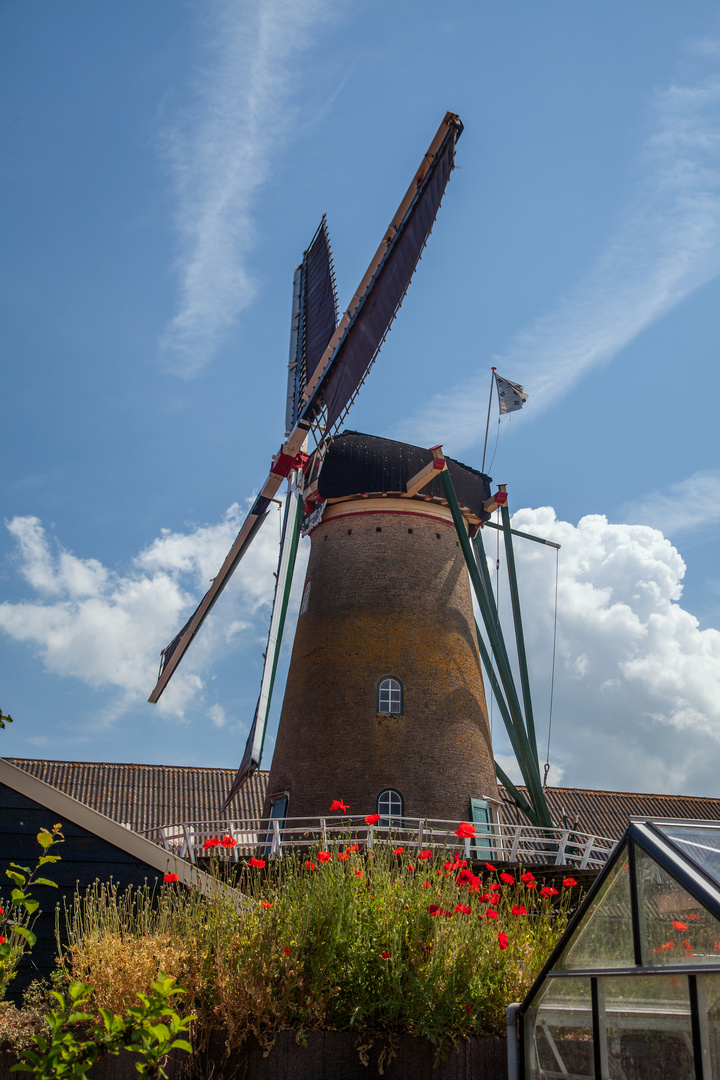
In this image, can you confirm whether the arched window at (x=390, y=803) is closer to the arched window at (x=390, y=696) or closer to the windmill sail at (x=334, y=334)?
the arched window at (x=390, y=696)

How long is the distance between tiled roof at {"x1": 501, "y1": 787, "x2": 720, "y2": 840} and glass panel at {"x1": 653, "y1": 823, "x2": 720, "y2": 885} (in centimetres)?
2091

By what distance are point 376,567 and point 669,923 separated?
1164 cm

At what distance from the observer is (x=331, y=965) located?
5324mm

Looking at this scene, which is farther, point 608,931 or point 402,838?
point 402,838

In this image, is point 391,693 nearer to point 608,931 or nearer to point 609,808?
point 608,931

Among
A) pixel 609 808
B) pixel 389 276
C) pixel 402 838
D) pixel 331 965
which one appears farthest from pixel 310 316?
pixel 609 808

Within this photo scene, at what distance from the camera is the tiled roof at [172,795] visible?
2277cm

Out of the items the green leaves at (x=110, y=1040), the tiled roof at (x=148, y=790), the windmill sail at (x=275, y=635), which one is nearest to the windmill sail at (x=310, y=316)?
the windmill sail at (x=275, y=635)

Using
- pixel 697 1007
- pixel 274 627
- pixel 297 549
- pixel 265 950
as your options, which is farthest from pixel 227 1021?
pixel 297 549

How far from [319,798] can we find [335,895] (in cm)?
794

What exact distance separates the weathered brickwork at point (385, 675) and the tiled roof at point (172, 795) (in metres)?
9.04

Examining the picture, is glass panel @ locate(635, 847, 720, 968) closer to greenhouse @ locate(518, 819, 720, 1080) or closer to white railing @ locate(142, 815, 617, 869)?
greenhouse @ locate(518, 819, 720, 1080)

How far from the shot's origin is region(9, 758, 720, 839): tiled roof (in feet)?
74.7

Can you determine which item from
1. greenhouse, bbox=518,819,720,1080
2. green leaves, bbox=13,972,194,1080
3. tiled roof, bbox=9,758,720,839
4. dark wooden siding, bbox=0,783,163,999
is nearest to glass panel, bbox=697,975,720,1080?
greenhouse, bbox=518,819,720,1080
